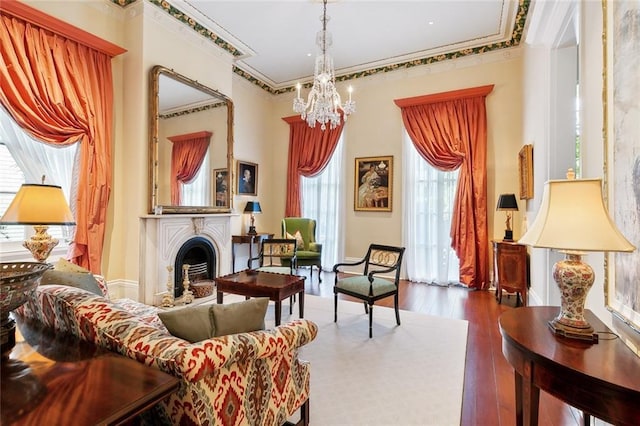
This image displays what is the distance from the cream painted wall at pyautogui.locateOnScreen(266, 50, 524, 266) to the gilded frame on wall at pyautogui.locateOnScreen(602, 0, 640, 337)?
348cm

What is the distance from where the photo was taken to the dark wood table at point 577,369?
39.6 inches

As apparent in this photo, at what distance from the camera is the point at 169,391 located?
1.02m

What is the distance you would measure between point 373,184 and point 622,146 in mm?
4339

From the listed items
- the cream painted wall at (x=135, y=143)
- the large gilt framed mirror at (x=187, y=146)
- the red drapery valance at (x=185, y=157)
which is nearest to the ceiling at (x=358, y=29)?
the cream painted wall at (x=135, y=143)

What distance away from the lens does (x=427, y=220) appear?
5.39 meters

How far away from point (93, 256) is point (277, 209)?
3728 millimetres

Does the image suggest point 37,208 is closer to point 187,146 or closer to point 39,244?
point 39,244

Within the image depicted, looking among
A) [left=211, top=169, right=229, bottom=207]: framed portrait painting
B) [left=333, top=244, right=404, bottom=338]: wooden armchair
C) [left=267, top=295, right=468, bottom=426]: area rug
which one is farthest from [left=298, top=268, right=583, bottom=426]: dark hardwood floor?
[left=211, top=169, right=229, bottom=207]: framed portrait painting

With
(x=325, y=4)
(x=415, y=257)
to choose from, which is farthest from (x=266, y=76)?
(x=415, y=257)

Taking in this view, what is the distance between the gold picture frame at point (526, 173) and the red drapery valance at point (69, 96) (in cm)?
518

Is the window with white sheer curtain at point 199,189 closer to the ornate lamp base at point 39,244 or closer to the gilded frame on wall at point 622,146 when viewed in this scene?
the ornate lamp base at point 39,244

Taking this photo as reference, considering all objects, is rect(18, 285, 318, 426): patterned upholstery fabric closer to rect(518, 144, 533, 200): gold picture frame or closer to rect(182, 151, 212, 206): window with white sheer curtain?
rect(182, 151, 212, 206): window with white sheer curtain

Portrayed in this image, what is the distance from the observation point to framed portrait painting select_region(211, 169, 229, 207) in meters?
4.91

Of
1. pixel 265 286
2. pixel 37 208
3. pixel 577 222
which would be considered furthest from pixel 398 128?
pixel 37 208
